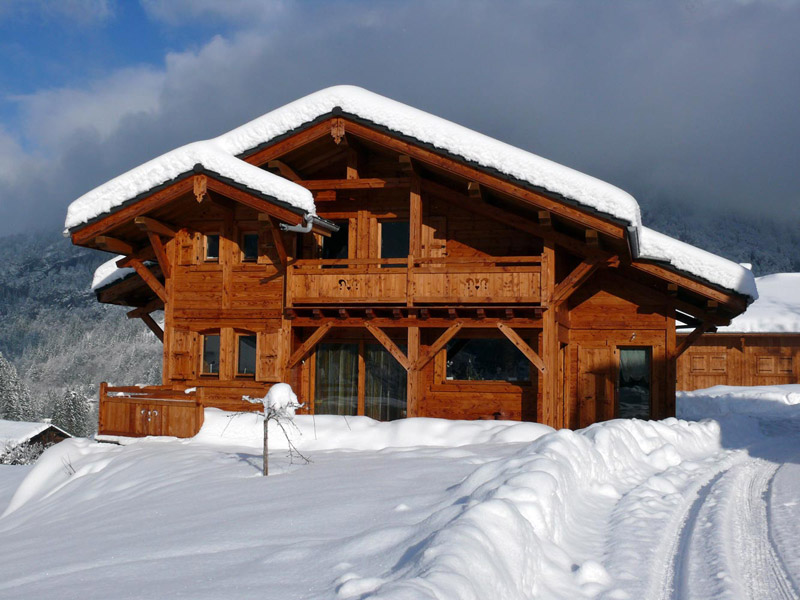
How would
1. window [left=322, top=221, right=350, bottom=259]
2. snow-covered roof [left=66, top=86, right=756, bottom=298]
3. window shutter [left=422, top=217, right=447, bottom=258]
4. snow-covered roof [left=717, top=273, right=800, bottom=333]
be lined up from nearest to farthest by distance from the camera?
snow-covered roof [left=66, top=86, right=756, bottom=298] < window shutter [left=422, top=217, right=447, bottom=258] < window [left=322, top=221, right=350, bottom=259] < snow-covered roof [left=717, top=273, right=800, bottom=333]

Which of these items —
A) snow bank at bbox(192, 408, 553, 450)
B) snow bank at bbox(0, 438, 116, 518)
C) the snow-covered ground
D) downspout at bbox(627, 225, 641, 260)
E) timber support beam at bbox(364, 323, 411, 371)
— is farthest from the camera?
timber support beam at bbox(364, 323, 411, 371)

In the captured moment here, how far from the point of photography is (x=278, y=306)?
53.4ft

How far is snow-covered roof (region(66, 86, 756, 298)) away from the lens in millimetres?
13617

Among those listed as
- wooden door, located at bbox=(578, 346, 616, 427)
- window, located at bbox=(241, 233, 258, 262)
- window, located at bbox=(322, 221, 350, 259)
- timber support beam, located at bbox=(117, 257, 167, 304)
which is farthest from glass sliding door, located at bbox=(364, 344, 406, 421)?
timber support beam, located at bbox=(117, 257, 167, 304)

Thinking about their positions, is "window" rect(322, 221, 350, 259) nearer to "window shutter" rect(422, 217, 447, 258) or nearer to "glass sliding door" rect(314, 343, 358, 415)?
"window shutter" rect(422, 217, 447, 258)

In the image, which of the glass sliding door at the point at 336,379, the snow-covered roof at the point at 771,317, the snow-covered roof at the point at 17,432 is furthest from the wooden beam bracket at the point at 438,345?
the snow-covered roof at the point at 17,432

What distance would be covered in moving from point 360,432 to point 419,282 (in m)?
3.57

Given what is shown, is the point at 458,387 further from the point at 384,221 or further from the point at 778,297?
the point at 778,297

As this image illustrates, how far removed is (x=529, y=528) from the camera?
5.24 m

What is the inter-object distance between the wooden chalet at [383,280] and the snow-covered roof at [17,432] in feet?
116

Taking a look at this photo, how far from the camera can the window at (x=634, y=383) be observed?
54.4 ft

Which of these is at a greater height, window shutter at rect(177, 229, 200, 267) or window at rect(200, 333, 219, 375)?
window shutter at rect(177, 229, 200, 267)

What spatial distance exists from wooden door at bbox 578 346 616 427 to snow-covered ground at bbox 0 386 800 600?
415 centimetres

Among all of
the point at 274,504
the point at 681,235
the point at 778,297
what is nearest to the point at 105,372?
the point at 681,235
